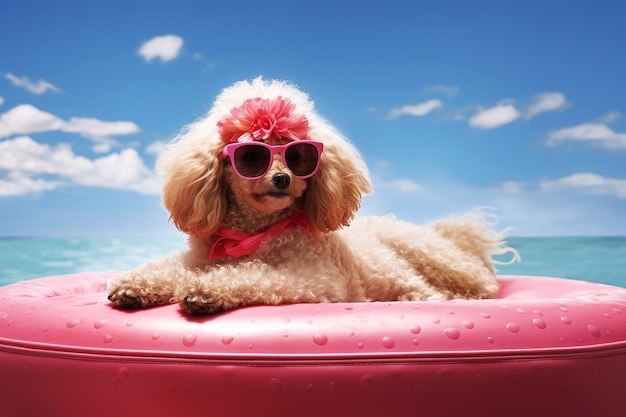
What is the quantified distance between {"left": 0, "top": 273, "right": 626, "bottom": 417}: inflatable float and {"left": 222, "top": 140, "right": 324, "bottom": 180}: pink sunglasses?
1.77 ft

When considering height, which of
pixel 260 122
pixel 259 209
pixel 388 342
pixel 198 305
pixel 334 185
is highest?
pixel 260 122

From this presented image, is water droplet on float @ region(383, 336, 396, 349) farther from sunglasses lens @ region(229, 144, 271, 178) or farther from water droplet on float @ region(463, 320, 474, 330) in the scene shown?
sunglasses lens @ region(229, 144, 271, 178)

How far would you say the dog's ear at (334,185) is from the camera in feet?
7.72

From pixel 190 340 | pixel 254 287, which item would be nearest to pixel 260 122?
pixel 254 287

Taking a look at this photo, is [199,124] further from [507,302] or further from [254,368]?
[507,302]

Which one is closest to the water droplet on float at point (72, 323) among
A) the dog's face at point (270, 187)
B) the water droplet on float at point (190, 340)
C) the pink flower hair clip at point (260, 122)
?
the water droplet on float at point (190, 340)

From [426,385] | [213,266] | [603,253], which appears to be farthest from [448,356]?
[603,253]

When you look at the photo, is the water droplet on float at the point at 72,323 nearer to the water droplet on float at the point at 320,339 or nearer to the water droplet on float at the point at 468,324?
the water droplet on float at the point at 320,339

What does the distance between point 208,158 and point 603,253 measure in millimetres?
8366

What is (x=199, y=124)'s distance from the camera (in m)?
2.52

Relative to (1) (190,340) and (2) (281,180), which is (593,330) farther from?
(1) (190,340)

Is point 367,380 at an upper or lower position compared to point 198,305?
lower

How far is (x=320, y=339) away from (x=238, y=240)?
0.68m

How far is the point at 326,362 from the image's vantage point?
1728 millimetres
